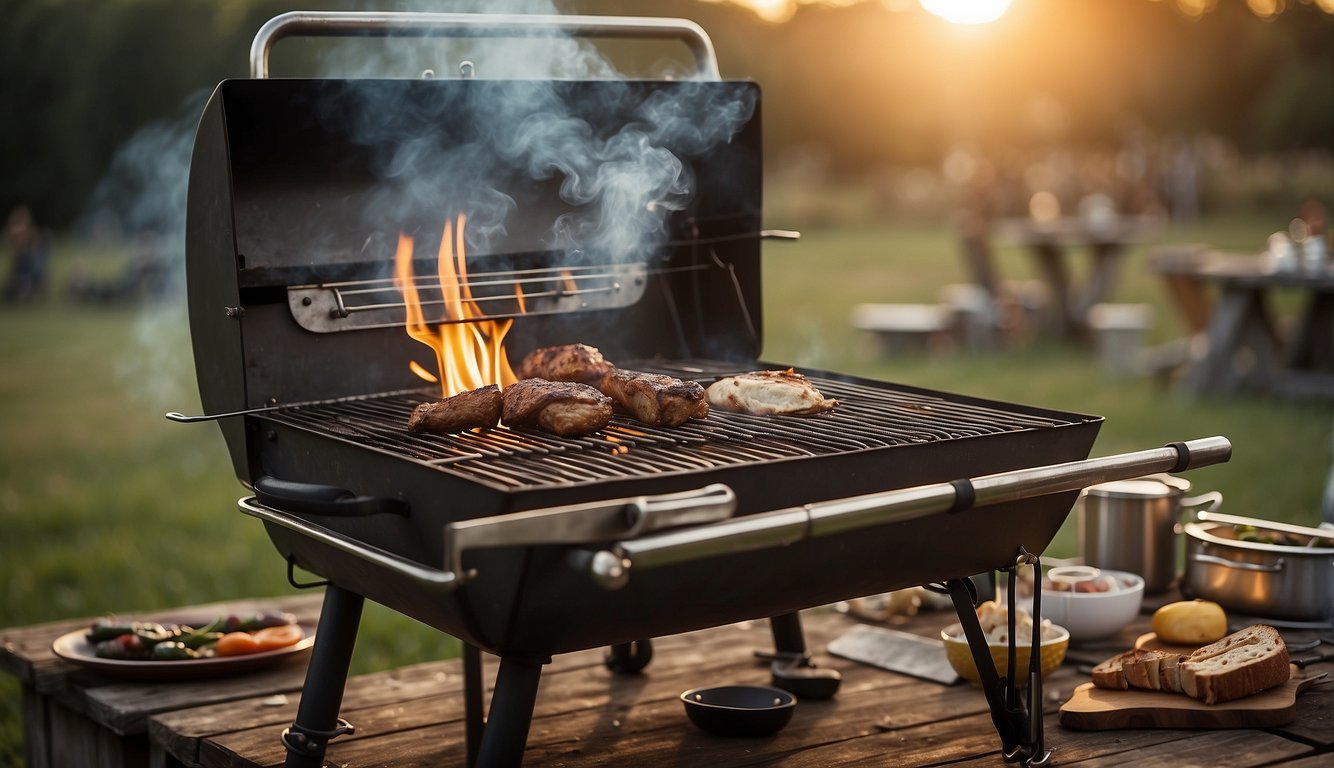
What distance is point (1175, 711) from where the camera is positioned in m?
3.13

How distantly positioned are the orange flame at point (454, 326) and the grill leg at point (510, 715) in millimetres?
1081

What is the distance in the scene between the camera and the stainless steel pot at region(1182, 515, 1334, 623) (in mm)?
3783

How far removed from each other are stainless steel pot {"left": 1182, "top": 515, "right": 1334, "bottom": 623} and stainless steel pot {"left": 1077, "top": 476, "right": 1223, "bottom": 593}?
0.59 ft

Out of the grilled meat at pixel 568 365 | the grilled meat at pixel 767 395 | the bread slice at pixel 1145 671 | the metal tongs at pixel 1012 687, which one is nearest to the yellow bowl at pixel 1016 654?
the bread slice at pixel 1145 671

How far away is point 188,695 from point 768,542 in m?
2.00

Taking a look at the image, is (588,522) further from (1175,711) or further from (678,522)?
(1175,711)

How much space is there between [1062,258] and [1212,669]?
10038 millimetres

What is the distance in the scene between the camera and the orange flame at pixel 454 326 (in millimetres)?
3508

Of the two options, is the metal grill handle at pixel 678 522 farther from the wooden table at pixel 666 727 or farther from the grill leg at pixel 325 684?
the wooden table at pixel 666 727

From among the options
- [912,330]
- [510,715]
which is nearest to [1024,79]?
[912,330]

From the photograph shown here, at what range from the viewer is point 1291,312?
→ 14.6m

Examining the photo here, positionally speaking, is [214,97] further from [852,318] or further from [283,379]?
[852,318]

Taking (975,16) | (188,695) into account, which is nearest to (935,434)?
(188,695)

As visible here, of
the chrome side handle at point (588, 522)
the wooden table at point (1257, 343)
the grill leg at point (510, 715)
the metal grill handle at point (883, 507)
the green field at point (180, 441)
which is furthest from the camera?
the wooden table at point (1257, 343)
